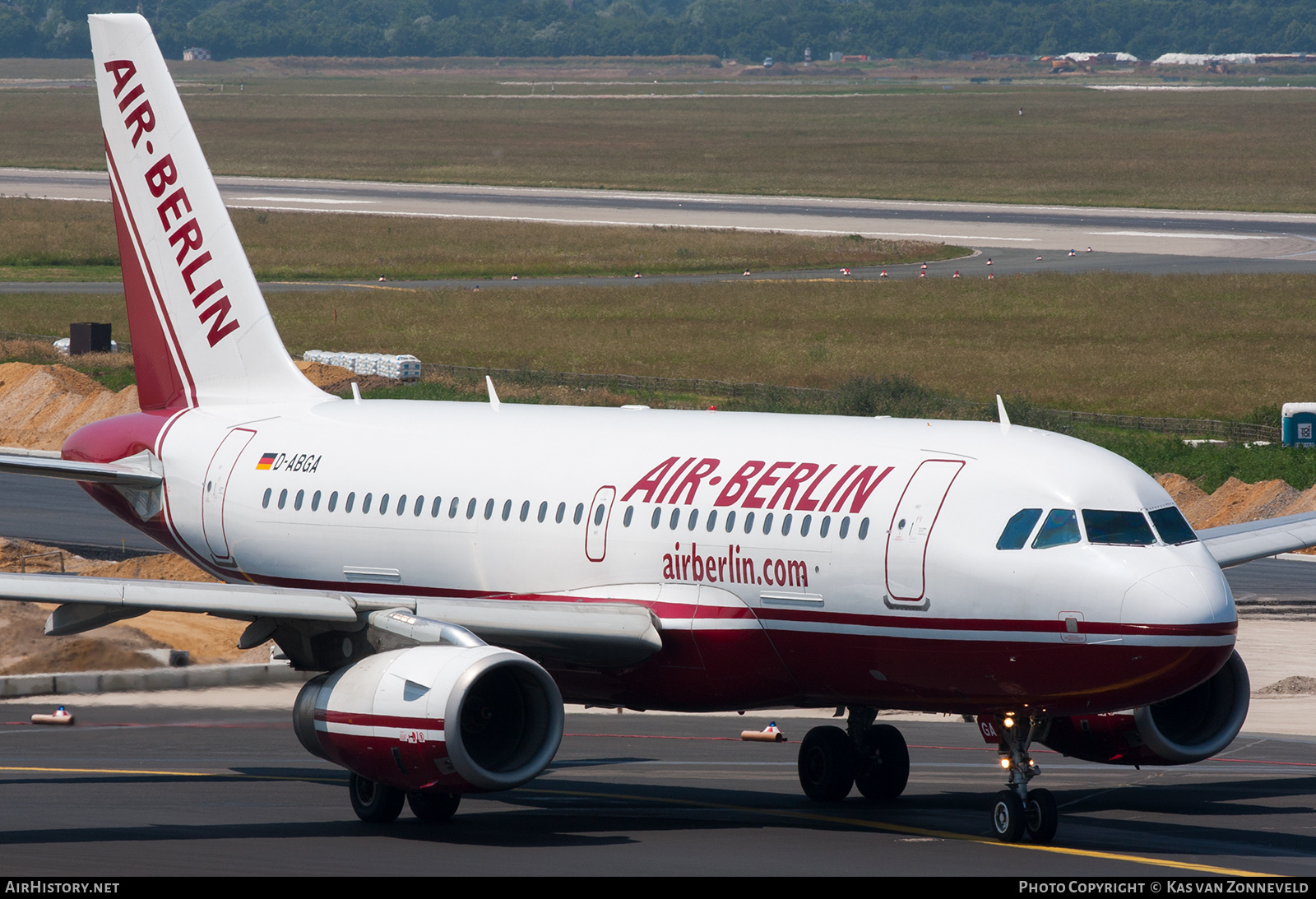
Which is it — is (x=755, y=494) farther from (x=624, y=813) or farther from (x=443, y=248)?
(x=443, y=248)

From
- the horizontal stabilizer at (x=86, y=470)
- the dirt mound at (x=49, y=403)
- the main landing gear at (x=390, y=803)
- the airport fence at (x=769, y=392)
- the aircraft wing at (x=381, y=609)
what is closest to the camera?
the aircraft wing at (x=381, y=609)

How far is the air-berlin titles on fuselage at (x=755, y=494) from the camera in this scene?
24.7 meters

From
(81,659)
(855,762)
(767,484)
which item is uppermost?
(767,484)

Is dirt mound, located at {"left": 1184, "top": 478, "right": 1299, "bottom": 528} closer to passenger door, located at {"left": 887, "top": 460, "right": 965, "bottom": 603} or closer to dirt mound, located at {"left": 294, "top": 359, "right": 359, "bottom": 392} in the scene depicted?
passenger door, located at {"left": 887, "top": 460, "right": 965, "bottom": 603}

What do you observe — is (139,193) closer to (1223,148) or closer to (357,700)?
(357,700)

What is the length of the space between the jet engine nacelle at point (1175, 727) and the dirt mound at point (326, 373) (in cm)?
4963

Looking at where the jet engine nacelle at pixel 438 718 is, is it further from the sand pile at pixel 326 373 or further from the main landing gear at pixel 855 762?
the sand pile at pixel 326 373

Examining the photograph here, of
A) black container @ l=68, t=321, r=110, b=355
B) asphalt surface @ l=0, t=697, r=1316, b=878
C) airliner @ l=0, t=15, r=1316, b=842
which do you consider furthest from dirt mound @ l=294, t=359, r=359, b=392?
airliner @ l=0, t=15, r=1316, b=842

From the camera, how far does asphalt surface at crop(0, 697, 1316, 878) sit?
72.4 feet

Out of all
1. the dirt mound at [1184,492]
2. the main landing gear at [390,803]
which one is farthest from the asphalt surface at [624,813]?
the dirt mound at [1184,492]

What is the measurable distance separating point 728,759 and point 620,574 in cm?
655

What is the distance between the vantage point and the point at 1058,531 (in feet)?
75.3

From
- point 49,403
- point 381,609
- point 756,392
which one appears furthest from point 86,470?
point 756,392

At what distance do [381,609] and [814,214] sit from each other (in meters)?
120
